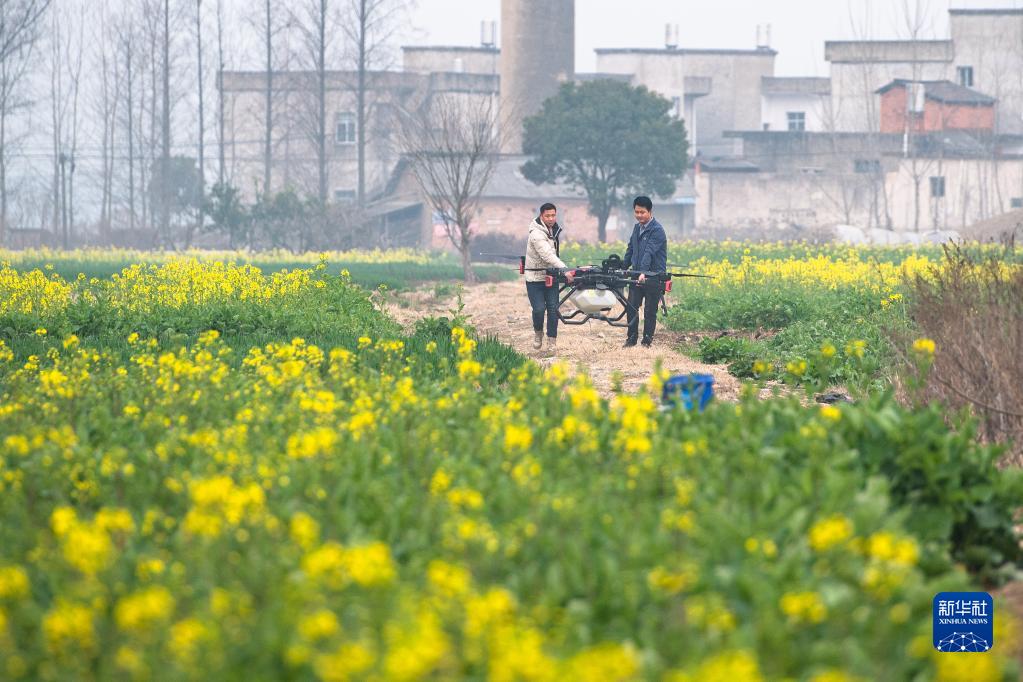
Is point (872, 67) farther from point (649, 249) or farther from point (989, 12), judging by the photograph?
point (649, 249)

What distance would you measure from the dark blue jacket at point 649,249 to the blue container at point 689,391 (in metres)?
6.37

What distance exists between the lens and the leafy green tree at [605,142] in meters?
47.5

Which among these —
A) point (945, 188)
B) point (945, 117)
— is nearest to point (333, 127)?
point (945, 117)

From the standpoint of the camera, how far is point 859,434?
6.76 metres

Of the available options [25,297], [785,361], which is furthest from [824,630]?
[25,297]

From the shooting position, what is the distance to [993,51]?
75.9 metres

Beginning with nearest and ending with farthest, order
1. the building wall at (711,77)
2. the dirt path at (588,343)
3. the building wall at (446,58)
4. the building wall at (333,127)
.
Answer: the dirt path at (588,343) → the building wall at (333,127) → the building wall at (711,77) → the building wall at (446,58)

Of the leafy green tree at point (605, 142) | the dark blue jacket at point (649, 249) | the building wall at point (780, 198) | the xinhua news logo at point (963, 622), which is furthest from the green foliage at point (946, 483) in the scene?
the building wall at point (780, 198)

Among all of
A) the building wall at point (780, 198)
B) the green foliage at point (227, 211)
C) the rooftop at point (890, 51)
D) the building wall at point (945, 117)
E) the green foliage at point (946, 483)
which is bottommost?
the green foliage at point (946, 483)

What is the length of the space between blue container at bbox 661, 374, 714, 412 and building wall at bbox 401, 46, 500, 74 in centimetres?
7481

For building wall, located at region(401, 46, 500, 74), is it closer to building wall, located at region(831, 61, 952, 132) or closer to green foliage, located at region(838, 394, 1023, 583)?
building wall, located at region(831, 61, 952, 132)

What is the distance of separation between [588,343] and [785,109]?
7202 centimetres

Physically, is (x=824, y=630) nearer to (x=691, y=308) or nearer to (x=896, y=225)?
(x=691, y=308)

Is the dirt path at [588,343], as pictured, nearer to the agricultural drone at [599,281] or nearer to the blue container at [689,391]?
the agricultural drone at [599,281]
